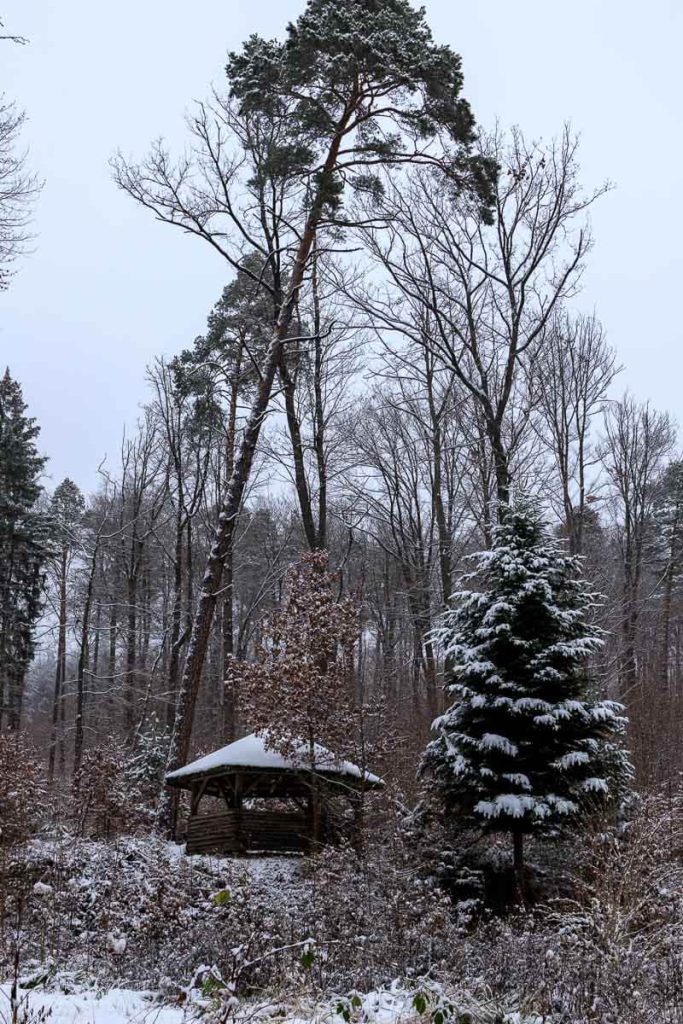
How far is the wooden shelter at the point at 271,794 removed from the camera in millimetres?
13055

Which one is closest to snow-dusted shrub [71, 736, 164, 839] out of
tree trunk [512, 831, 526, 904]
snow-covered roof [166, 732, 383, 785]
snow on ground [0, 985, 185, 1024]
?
snow-covered roof [166, 732, 383, 785]

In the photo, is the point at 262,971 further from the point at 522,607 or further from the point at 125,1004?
the point at 522,607

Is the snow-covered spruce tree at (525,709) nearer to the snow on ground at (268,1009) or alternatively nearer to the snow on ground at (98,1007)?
the snow on ground at (268,1009)

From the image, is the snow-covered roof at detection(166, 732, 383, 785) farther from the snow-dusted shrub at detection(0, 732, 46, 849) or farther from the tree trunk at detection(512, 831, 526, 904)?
the tree trunk at detection(512, 831, 526, 904)

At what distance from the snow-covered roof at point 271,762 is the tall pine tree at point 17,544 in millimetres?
13210

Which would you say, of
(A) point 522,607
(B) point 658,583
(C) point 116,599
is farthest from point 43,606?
(A) point 522,607

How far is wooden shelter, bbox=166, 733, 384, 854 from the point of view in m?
13.1

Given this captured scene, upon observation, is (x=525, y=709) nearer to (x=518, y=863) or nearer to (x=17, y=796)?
(x=518, y=863)

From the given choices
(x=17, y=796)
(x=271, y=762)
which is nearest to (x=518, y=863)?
(x=271, y=762)

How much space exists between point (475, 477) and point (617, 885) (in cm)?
1298

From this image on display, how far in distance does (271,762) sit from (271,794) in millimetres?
1123

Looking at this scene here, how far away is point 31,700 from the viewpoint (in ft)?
149

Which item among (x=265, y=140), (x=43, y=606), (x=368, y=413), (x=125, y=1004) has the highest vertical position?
(x=265, y=140)

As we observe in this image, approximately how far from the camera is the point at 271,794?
46.2 ft
